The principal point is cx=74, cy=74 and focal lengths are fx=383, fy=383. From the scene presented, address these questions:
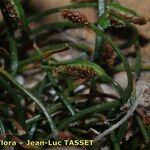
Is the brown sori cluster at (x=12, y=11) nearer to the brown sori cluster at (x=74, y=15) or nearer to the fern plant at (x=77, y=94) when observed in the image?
the fern plant at (x=77, y=94)

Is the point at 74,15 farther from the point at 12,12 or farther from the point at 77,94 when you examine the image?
the point at 77,94

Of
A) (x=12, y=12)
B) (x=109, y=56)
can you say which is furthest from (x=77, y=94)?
(x=12, y=12)

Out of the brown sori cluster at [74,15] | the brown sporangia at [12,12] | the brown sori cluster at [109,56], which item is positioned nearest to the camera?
the brown sori cluster at [74,15]

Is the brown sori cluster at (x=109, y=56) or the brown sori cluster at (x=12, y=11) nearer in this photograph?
the brown sori cluster at (x=12, y=11)

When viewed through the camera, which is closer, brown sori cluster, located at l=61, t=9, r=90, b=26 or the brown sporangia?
brown sori cluster, located at l=61, t=9, r=90, b=26

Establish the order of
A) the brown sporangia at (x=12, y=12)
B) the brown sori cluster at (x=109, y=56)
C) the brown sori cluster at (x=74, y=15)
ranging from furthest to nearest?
the brown sori cluster at (x=109, y=56), the brown sporangia at (x=12, y=12), the brown sori cluster at (x=74, y=15)

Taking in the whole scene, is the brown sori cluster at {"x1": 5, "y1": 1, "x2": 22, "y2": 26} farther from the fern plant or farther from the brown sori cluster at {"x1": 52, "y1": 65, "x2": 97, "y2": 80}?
the brown sori cluster at {"x1": 52, "y1": 65, "x2": 97, "y2": 80}

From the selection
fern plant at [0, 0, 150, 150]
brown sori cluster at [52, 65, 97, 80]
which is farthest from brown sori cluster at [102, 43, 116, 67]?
brown sori cluster at [52, 65, 97, 80]

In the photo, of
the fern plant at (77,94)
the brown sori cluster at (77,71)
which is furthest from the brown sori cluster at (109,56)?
the brown sori cluster at (77,71)

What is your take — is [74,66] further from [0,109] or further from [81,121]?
[0,109]
